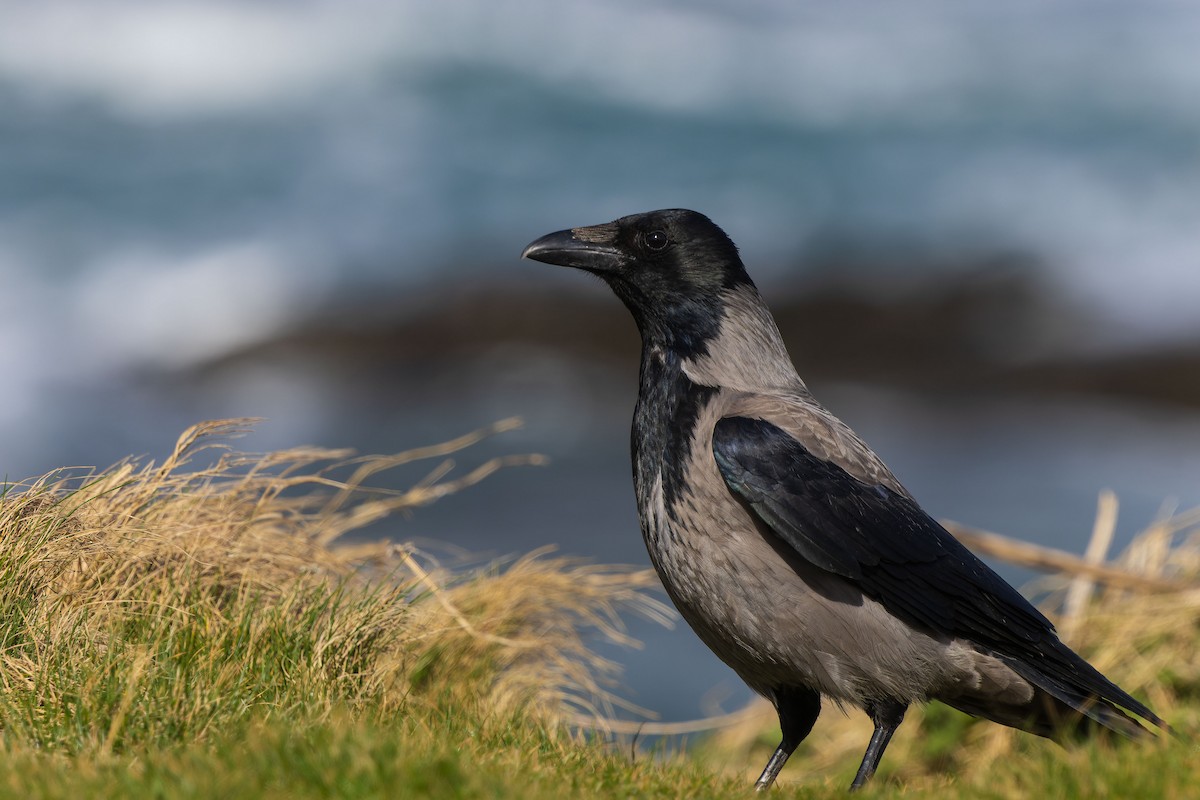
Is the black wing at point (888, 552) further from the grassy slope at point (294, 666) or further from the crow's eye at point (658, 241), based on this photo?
the crow's eye at point (658, 241)

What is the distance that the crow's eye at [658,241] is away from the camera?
5.48 metres

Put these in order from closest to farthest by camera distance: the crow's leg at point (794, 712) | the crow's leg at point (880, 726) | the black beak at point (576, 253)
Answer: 1. the crow's leg at point (880, 726)
2. the crow's leg at point (794, 712)
3. the black beak at point (576, 253)

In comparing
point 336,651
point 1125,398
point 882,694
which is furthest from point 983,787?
point 1125,398

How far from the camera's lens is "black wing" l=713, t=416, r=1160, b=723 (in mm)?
4547

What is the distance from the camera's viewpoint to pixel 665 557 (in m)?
4.71

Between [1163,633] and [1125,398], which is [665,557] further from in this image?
[1125,398]

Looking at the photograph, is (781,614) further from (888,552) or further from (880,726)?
(880,726)

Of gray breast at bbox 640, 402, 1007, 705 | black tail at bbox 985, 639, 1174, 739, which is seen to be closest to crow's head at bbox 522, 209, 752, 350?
gray breast at bbox 640, 402, 1007, 705

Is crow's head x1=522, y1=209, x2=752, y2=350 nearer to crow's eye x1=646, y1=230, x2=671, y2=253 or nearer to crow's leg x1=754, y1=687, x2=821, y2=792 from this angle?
crow's eye x1=646, y1=230, x2=671, y2=253

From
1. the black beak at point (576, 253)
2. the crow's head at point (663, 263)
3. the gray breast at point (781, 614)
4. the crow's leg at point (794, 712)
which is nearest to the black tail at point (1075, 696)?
the gray breast at point (781, 614)

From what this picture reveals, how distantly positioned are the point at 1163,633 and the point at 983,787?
15.8ft

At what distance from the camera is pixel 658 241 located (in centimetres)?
549

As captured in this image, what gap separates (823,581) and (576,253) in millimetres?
1906

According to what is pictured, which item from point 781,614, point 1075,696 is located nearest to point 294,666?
point 781,614
